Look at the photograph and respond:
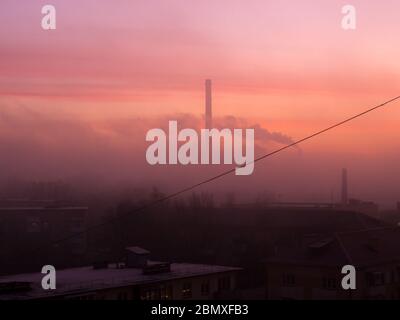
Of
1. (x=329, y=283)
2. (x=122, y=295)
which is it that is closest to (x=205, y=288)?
(x=122, y=295)

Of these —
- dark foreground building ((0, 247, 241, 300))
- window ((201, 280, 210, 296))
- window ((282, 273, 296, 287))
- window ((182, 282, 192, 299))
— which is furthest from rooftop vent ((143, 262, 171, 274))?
window ((282, 273, 296, 287))

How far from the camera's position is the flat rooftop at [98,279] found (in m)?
4.46

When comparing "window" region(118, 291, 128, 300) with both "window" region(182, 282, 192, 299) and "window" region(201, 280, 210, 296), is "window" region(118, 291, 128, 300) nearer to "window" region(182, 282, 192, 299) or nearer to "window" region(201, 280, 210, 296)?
"window" region(182, 282, 192, 299)

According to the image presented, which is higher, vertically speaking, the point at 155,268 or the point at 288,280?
the point at 155,268

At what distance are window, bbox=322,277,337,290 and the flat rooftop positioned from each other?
41.0 inches

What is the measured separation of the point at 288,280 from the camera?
577 cm

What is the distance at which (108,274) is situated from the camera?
5.42 m

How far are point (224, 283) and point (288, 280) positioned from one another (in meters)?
0.68

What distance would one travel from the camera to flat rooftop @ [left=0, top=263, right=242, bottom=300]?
14.6ft

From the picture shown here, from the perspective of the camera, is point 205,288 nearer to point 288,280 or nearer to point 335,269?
point 288,280

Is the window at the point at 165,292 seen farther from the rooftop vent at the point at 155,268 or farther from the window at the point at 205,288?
the window at the point at 205,288

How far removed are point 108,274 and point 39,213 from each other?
5069 mm
